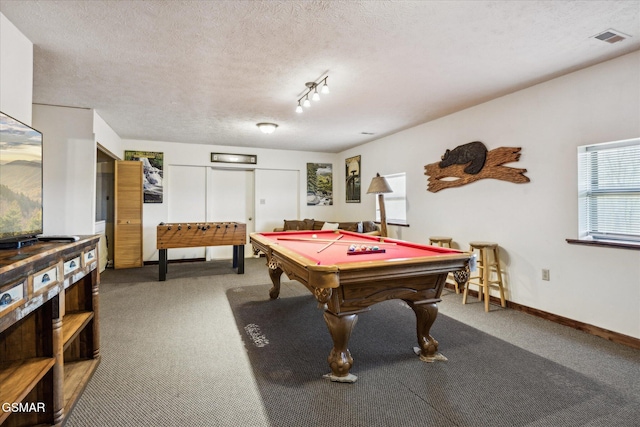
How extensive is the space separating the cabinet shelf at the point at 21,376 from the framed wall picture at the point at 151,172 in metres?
4.97

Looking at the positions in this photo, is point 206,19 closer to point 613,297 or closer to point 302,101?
point 302,101

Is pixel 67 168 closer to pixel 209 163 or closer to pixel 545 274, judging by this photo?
pixel 209 163

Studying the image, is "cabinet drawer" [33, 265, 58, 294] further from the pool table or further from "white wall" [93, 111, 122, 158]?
"white wall" [93, 111, 122, 158]

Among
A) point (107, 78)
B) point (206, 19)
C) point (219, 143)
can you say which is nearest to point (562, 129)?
point (206, 19)

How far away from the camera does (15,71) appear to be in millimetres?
2236

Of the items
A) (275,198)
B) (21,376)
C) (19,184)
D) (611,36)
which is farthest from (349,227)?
(21,376)

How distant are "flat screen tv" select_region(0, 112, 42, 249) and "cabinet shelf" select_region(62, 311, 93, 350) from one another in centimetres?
57

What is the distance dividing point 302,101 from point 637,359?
3847 mm

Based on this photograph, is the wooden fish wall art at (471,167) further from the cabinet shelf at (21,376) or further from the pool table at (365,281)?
the cabinet shelf at (21,376)

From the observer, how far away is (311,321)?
304cm

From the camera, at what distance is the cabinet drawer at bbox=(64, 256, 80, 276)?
1655 millimetres

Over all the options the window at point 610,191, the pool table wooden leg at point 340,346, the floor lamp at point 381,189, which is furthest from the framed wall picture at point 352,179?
the pool table wooden leg at point 340,346

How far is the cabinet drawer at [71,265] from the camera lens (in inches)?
65.2

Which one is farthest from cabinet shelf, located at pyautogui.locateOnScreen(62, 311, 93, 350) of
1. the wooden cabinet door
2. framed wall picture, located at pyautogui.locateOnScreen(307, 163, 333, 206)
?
framed wall picture, located at pyautogui.locateOnScreen(307, 163, 333, 206)
